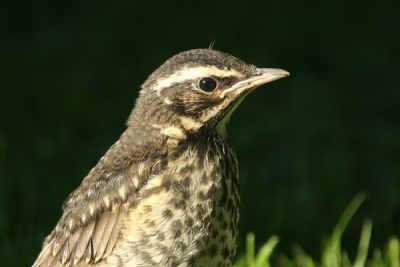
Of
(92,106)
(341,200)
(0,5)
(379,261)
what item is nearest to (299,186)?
(341,200)

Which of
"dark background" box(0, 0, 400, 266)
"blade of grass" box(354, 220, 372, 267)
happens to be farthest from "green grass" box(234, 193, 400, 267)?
"dark background" box(0, 0, 400, 266)

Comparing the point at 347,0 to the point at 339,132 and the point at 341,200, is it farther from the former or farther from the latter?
the point at 341,200

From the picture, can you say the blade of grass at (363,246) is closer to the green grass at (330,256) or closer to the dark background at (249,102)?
the green grass at (330,256)

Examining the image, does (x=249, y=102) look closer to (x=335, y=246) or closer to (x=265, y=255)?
(x=335, y=246)

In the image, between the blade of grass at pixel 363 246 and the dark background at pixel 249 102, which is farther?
the dark background at pixel 249 102

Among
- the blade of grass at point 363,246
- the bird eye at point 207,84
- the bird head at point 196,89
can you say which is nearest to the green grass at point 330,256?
the blade of grass at point 363,246

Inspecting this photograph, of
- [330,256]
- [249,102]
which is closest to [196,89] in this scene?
[330,256]
